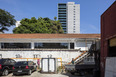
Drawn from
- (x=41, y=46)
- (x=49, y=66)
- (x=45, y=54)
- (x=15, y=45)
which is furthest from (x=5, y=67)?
(x=41, y=46)

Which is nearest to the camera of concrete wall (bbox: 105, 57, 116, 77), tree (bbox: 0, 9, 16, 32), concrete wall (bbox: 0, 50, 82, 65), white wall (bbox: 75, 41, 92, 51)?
concrete wall (bbox: 105, 57, 116, 77)

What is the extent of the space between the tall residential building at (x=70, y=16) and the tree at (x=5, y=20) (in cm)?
6667

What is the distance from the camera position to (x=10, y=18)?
32.2 meters

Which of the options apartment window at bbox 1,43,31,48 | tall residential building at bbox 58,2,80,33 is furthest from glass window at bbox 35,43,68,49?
tall residential building at bbox 58,2,80,33

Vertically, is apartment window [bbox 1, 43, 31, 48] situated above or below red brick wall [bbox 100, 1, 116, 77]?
below

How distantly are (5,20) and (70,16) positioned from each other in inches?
2780

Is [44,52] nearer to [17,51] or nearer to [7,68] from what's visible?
[17,51]

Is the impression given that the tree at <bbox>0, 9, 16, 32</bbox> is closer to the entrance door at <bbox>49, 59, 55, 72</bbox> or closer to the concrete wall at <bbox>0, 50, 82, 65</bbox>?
the concrete wall at <bbox>0, 50, 82, 65</bbox>

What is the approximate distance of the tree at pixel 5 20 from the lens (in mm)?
30597

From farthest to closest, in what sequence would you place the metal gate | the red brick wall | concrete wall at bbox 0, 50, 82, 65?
concrete wall at bbox 0, 50, 82, 65, the metal gate, the red brick wall

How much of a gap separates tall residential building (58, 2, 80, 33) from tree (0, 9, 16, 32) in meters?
66.7

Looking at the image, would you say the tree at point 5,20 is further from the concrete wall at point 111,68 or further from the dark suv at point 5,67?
the concrete wall at point 111,68

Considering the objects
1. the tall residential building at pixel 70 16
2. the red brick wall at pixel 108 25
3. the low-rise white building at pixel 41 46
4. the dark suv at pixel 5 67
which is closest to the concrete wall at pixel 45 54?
the low-rise white building at pixel 41 46

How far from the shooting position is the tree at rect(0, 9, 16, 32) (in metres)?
30.6
